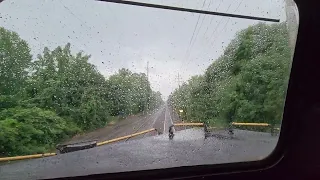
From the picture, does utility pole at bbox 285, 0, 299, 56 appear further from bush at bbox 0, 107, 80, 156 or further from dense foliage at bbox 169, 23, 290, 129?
bush at bbox 0, 107, 80, 156

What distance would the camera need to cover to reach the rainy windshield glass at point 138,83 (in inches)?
71.7

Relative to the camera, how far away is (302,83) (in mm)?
2326

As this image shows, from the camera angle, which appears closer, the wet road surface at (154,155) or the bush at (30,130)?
the bush at (30,130)

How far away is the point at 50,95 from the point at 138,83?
524 millimetres

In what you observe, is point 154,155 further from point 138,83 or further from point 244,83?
point 244,83

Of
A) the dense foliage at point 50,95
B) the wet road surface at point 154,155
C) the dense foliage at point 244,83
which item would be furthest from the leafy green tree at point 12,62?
the dense foliage at point 244,83

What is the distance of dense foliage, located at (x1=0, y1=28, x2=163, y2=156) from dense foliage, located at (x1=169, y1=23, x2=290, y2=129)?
43 cm

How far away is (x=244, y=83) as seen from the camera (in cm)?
240

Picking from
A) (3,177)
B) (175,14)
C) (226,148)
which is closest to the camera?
(3,177)

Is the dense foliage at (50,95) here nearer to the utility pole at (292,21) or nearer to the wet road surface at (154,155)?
the wet road surface at (154,155)

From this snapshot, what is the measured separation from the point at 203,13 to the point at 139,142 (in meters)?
0.93

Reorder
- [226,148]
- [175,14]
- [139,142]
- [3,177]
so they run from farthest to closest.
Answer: [226,148], [139,142], [175,14], [3,177]

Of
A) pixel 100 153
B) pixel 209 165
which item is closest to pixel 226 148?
pixel 209 165

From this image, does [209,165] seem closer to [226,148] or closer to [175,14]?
[226,148]
